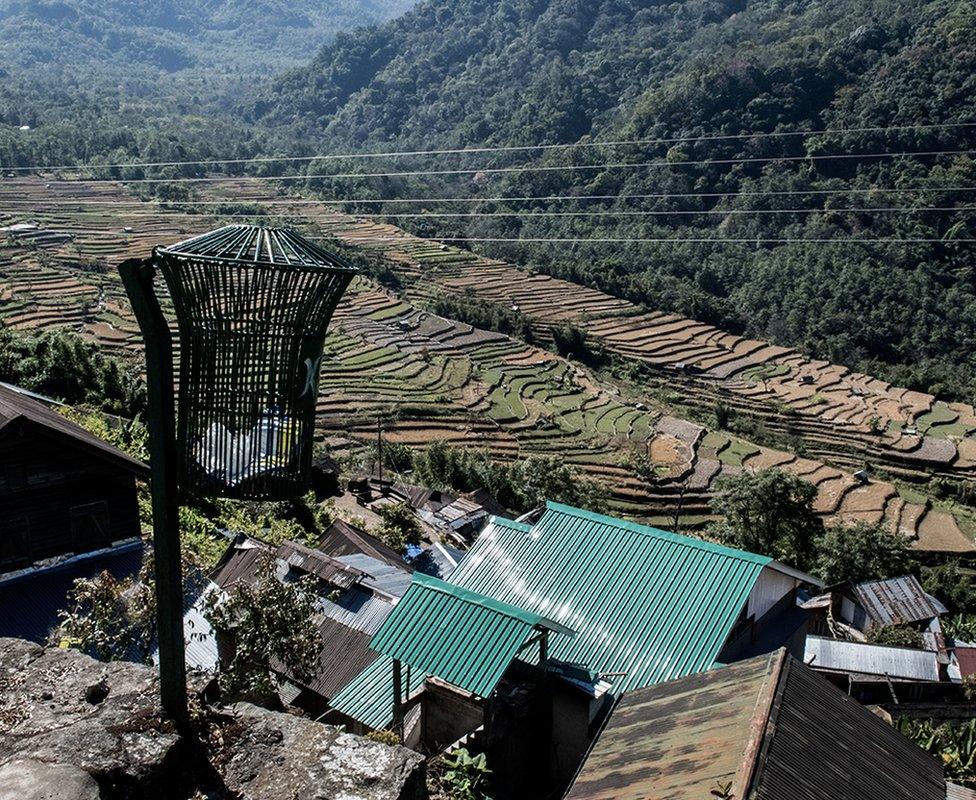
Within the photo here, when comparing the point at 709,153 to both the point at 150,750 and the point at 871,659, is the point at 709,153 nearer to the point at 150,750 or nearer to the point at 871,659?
the point at 871,659

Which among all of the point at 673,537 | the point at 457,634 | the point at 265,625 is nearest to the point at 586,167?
the point at 673,537

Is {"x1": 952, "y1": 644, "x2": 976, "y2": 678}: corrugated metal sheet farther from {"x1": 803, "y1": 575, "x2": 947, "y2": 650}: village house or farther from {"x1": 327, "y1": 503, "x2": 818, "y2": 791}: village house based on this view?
{"x1": 327, "y1": 503, "x2": 818, "y2": 791}: village house

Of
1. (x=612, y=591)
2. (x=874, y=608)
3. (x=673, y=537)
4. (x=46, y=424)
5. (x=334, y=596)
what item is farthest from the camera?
(x=874, y=608)

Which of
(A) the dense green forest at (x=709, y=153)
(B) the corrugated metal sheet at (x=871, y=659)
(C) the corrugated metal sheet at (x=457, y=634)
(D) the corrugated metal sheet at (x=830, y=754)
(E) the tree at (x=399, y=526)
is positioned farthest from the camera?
(A) the dense green forest at (x=709, y=153)

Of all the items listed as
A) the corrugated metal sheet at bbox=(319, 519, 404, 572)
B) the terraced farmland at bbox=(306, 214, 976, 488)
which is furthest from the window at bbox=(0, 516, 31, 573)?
the terraced farmland at bbox=(306, 214, 976, 488)

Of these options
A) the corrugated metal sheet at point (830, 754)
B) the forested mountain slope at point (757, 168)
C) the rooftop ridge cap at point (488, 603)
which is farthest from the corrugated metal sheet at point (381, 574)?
the forested mountain slope at point (757, 168)

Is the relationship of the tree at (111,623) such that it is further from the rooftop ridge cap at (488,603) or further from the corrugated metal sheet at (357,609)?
the corrugated metal sheet at (357,609)
